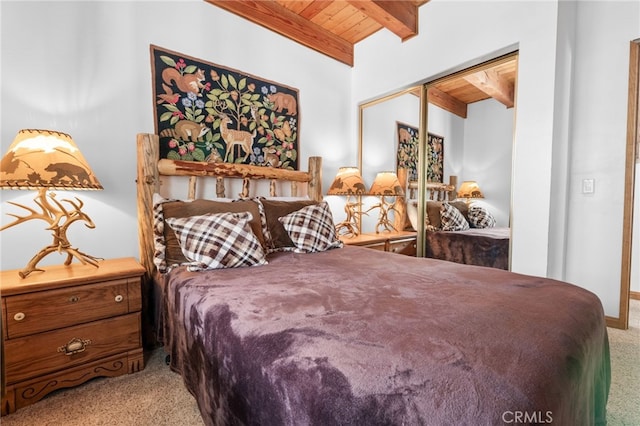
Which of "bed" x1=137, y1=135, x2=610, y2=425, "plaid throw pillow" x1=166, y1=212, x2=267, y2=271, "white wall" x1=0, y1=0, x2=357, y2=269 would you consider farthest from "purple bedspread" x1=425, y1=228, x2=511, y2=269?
"white wall" x1=0, y1=0, x2=357, y2=269

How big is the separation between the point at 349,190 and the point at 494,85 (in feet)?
4.71

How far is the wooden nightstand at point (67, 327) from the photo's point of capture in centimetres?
124

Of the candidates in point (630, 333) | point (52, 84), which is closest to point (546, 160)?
point (630, 333)

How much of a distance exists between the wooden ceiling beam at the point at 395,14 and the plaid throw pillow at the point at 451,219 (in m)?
1.64

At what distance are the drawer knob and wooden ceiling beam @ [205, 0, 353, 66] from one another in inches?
95.5

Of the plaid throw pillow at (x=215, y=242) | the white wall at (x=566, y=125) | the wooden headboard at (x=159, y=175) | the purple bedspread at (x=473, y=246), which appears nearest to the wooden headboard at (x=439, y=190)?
the purple bedspread at (x=473, y=246)

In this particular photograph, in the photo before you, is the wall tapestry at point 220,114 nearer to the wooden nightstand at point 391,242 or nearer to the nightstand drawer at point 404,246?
the wooden nightstand at point 391,242

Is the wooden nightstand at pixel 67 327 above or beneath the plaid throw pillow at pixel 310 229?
beneath

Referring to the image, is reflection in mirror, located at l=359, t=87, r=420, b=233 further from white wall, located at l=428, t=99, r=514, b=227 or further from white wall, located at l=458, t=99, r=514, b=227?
white wall, located at l=458, t=99, r=514, b=227

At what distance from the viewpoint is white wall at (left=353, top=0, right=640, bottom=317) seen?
1.90 meters

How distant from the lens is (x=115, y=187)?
1839 millimetres

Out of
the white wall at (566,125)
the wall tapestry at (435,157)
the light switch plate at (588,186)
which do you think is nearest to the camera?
the white wall at (566,125)

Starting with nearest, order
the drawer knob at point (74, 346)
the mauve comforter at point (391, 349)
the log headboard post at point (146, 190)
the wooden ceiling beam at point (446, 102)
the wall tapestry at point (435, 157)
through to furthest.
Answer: the mauve comforter at point (391, 349) → the drawer knob at point (74, 346) → the log headboard post at point (146, 190) → the wooden ceiling beam at point (446, 102) → the wall tapestry at point (435, 157)

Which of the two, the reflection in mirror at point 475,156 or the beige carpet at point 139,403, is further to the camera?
the reflection in mirror at point 475,156
